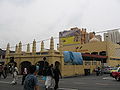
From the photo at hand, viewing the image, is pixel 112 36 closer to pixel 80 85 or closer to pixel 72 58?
pixel 72 58

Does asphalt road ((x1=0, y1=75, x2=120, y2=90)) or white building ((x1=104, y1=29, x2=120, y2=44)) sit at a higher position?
white building ((x1=104, y1=29, x2=120, y2=44))

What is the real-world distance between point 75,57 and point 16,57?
32.2 ft

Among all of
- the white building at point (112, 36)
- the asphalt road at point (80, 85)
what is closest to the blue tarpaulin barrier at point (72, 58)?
the asphalt road at point (80, 85)

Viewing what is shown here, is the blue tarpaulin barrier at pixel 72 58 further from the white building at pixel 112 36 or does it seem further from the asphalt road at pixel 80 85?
the white building at pixel 112 36

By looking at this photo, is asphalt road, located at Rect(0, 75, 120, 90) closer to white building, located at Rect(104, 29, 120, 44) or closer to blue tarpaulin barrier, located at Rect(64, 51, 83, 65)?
blue tarpaulin barrier, located at Rect(64, 51, 83, 65)

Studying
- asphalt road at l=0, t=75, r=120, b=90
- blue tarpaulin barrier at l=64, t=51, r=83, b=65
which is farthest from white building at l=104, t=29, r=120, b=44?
asphalt road at l=0, t=75, r=120, b=90

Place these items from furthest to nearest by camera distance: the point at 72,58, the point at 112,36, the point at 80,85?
the point at 112,36
the point at 72,58
the point at 80,85

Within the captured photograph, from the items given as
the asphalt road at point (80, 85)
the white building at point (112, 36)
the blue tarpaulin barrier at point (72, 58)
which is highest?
the white building at point (112, 36)

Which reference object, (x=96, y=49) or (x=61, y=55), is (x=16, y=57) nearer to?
(x=61, y=55)

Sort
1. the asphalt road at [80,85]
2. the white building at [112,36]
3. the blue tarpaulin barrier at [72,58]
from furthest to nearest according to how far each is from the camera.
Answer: the white building at [112,36] → the blue tarpaulin barrier at [72,58] → the asphalt road at [80,85]

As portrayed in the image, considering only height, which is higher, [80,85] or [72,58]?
[72,58]

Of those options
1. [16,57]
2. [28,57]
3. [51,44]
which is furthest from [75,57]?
[16,57]

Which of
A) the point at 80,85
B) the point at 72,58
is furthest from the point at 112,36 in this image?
the point at 80,85

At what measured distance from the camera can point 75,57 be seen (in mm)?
28734
